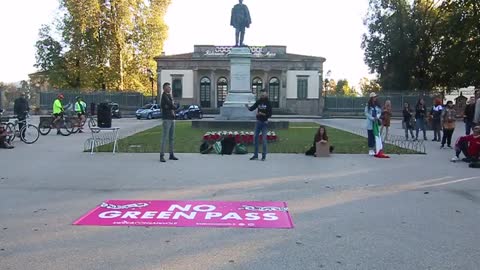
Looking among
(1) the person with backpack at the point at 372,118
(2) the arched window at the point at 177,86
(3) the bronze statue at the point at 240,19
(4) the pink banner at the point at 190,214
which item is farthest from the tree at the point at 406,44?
(4) the pink banner at the point at 190,214

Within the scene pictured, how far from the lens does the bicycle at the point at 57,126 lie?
23703mm

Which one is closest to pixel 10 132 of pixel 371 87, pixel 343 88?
pixel 371 87

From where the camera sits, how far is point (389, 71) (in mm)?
61250

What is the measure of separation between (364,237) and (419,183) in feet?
15.1

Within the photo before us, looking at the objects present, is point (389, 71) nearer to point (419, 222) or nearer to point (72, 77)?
point (72, 77)

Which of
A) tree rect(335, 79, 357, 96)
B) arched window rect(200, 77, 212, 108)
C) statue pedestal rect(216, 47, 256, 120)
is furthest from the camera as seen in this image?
tree rect(335, 79, 357, 96)

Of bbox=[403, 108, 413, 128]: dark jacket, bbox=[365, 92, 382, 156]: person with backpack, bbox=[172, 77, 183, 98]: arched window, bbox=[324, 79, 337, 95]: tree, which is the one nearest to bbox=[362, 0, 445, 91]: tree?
bbox=[324, 79, 337, 95]: tree

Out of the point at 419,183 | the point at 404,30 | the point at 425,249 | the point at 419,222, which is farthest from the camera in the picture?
the point at 404,30

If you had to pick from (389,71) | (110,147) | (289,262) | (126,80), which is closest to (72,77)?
(126,80)

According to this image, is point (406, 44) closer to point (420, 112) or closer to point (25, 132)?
point (420, 112)

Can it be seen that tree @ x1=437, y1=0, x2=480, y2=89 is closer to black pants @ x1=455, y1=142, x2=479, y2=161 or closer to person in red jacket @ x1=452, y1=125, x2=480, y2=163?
black pants @ x1=455, y1=142, x2=479, y2=161

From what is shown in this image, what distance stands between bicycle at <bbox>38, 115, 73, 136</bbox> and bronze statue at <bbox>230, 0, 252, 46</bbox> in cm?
1124

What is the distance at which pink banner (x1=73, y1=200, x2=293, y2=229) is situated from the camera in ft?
21.9

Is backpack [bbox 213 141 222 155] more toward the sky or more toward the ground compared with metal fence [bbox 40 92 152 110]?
more toward the ground
